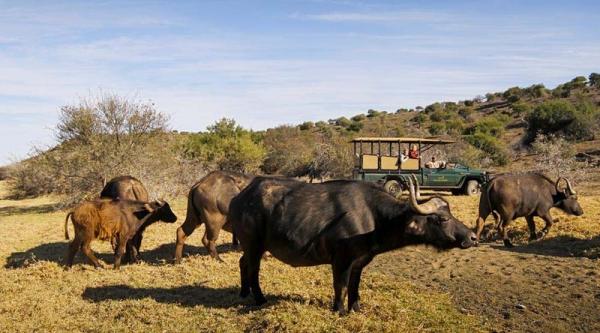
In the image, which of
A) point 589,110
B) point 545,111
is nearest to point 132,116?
point 545,111

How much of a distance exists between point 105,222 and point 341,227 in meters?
5.57

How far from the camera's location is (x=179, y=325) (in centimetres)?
684

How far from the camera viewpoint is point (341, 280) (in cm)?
684

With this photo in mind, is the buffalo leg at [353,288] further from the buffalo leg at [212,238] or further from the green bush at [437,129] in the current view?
the green bush at [437,129]

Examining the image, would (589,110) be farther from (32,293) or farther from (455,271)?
(32,293)

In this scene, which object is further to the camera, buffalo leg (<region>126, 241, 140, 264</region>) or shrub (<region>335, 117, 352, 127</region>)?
shrub (<region>335, 117, 352, 127</region>)

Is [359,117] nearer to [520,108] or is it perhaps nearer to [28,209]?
[520,108]

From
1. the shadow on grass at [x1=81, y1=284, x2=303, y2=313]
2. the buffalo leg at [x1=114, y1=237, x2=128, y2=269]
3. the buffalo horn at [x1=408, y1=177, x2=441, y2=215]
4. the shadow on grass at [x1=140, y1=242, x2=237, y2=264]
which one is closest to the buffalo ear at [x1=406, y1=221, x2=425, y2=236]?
the buffalo horn at [x1=408, y1=177, x2=441, y2=215]

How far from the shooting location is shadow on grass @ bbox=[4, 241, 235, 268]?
431 inches

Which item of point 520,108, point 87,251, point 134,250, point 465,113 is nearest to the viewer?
point 87,251

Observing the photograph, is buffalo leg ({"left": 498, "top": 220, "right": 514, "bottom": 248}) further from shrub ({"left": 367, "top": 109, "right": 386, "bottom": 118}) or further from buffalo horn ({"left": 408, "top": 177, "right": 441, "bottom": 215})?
shrub ({"left": 367, "top": 109, "right": 386, "bottom": 118})

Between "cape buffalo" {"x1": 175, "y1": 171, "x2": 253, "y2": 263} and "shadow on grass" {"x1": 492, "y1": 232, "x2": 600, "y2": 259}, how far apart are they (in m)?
5.91

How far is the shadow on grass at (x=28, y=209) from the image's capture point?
21984mm

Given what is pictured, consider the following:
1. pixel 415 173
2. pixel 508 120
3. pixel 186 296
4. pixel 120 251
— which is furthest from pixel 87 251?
pixel 508 120
